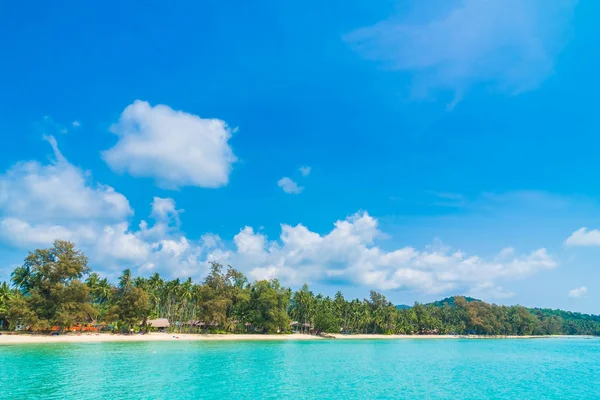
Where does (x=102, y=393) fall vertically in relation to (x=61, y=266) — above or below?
below

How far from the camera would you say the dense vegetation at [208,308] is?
2377 inches

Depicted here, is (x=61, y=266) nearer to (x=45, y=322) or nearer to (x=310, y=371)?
(x=45, y=322)

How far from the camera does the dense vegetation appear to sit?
60375 mm

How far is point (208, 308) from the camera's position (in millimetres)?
81312

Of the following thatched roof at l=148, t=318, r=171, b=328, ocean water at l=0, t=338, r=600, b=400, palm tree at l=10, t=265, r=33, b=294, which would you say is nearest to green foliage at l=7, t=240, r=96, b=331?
palm tree at l=10, t=265, r=33, b=294

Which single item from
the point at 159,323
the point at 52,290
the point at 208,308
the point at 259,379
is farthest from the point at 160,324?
the point at 259,379

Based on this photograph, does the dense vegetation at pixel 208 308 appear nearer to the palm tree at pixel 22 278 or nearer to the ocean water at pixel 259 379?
the palm tree at pixel 22 278

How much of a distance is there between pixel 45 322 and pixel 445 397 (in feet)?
185

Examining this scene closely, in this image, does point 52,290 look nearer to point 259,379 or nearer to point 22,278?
point 22,278

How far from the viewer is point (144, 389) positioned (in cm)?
2589

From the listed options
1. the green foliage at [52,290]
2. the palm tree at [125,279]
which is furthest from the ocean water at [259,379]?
the palm tree at [125,279]

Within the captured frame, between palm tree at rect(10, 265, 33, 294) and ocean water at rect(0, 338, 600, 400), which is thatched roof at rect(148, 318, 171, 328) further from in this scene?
ocean water at rect(0, 338, 600, 400)

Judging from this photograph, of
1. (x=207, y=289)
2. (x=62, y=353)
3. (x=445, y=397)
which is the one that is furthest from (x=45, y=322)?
(x=445, y=397)

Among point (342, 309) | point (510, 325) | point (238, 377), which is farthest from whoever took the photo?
point (510, 325)
